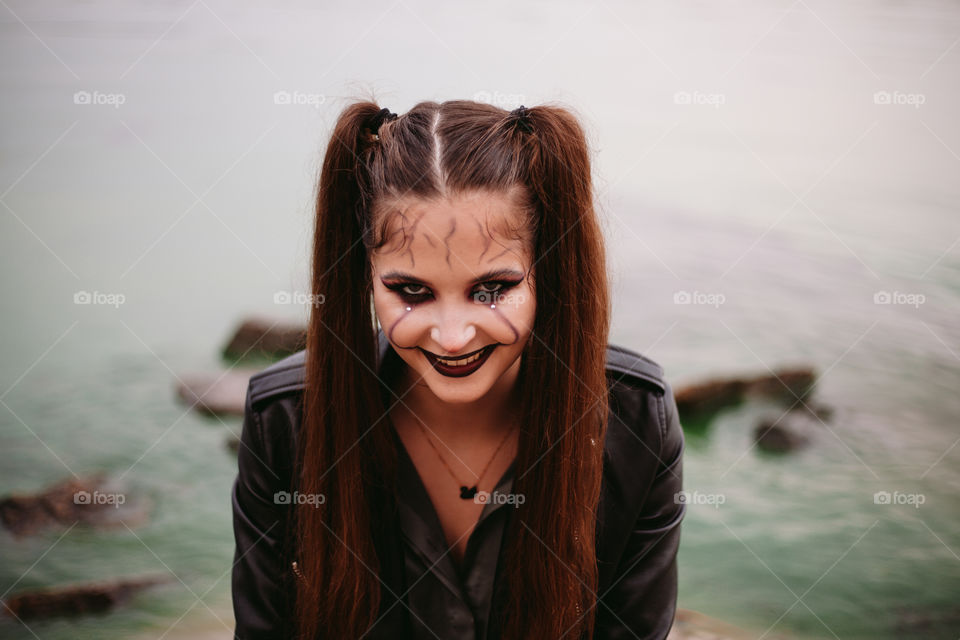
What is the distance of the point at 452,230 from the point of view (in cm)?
114

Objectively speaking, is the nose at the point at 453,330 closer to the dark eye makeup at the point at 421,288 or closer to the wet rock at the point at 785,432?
the dark eye makeup at the point at 421,288

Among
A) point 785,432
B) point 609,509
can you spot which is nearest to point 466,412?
point 609,509

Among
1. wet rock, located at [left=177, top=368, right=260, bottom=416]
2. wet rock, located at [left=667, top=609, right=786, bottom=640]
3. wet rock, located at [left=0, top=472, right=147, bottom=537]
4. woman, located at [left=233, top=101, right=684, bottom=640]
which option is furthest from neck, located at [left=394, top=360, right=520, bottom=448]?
wet rock, located at [left=0, top=472, right=147, bottom=537]

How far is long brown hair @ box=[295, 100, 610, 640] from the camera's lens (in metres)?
1.23

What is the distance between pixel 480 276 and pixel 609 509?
21.9 inches

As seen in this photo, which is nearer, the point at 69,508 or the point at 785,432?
the point at 69,508

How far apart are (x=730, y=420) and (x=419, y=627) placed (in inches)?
56.8

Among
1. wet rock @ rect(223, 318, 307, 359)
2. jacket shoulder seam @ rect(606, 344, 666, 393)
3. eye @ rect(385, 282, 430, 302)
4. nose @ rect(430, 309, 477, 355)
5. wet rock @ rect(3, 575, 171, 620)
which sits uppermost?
wet rock @ rect(223, 318, 307, 359)

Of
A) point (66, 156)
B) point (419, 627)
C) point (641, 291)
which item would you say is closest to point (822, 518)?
point (641, 291)

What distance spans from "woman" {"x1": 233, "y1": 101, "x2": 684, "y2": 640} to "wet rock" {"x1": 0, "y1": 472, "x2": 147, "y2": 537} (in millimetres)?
1076

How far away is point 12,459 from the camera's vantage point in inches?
92.7

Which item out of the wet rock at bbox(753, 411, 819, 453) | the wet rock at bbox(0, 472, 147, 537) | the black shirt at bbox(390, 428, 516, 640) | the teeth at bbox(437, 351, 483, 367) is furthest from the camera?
the wet rock at bbox(753, 411, 819, 453)

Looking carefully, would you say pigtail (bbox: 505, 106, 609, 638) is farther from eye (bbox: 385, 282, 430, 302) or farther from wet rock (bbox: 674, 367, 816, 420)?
wet rock (bbox: 674, 367, 816, 420)

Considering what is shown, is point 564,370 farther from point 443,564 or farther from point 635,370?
point 443,564
